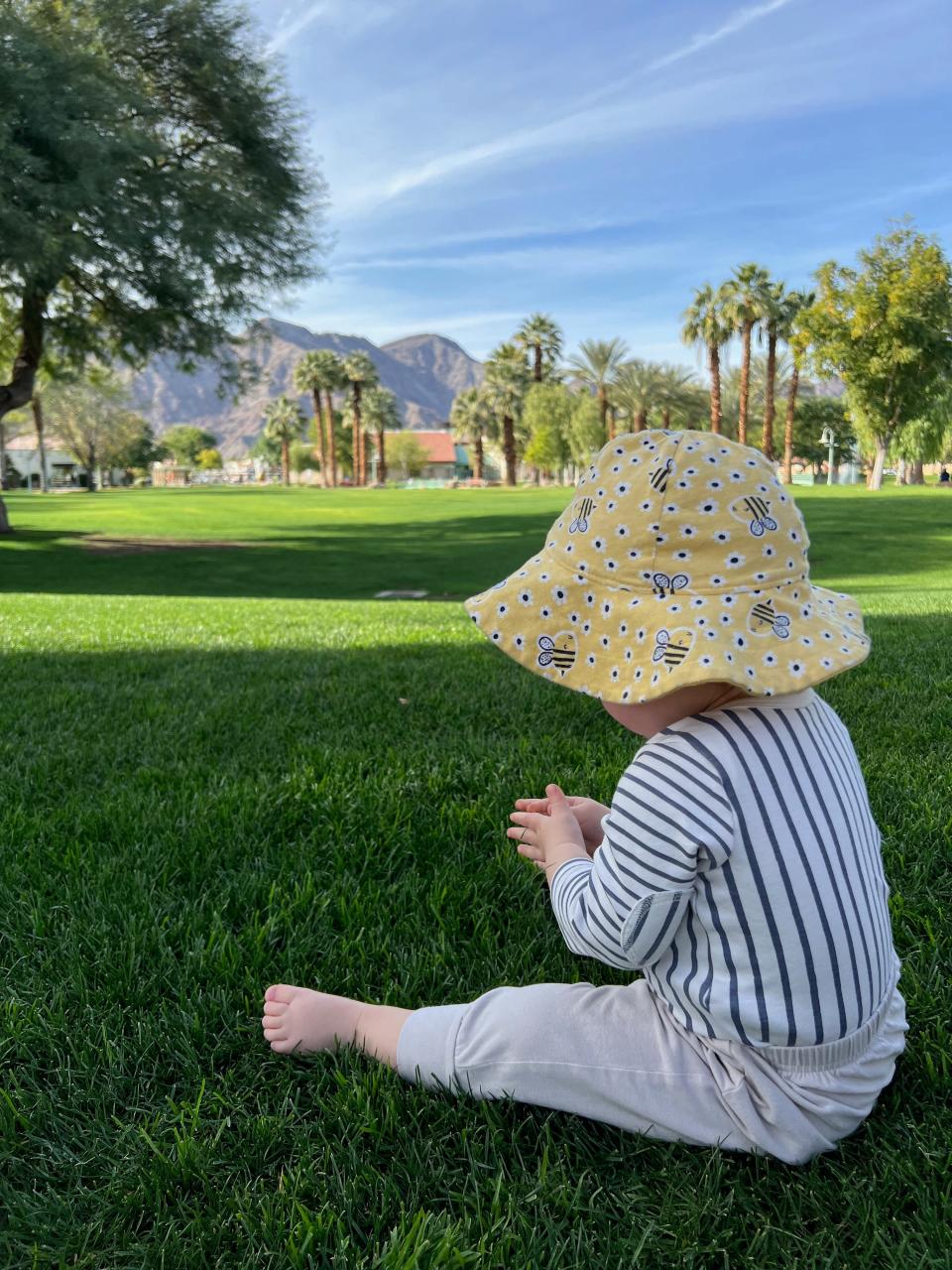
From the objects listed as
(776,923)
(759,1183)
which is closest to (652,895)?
(776,923)

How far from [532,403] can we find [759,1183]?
7215 cm

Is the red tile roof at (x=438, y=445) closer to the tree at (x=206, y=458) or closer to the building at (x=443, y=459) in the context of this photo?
the building at (x=443, y=459)

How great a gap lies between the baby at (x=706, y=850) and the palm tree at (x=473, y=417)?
83.3 meters

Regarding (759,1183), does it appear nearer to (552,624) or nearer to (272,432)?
(552,624)

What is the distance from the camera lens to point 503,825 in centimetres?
267

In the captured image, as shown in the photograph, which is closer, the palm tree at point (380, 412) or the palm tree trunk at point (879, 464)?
the palm tree trunk at point (879, 464)

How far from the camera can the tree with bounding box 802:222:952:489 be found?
1145 inches

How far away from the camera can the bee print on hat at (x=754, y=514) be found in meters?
1.46

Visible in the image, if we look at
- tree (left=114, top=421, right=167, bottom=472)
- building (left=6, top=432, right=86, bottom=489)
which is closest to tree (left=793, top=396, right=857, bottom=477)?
tree (left=114, top=421, right=167, bottom=472)

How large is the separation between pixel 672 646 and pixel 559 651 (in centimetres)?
24

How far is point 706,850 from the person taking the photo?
1376 millimetres

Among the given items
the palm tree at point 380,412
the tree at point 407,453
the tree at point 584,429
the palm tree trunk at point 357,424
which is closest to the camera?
the tree at point 584,429

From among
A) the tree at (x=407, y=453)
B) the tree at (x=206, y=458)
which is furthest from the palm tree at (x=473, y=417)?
the tree at (x=206, y=458)

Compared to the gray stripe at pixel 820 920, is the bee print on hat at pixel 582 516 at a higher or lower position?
higher
